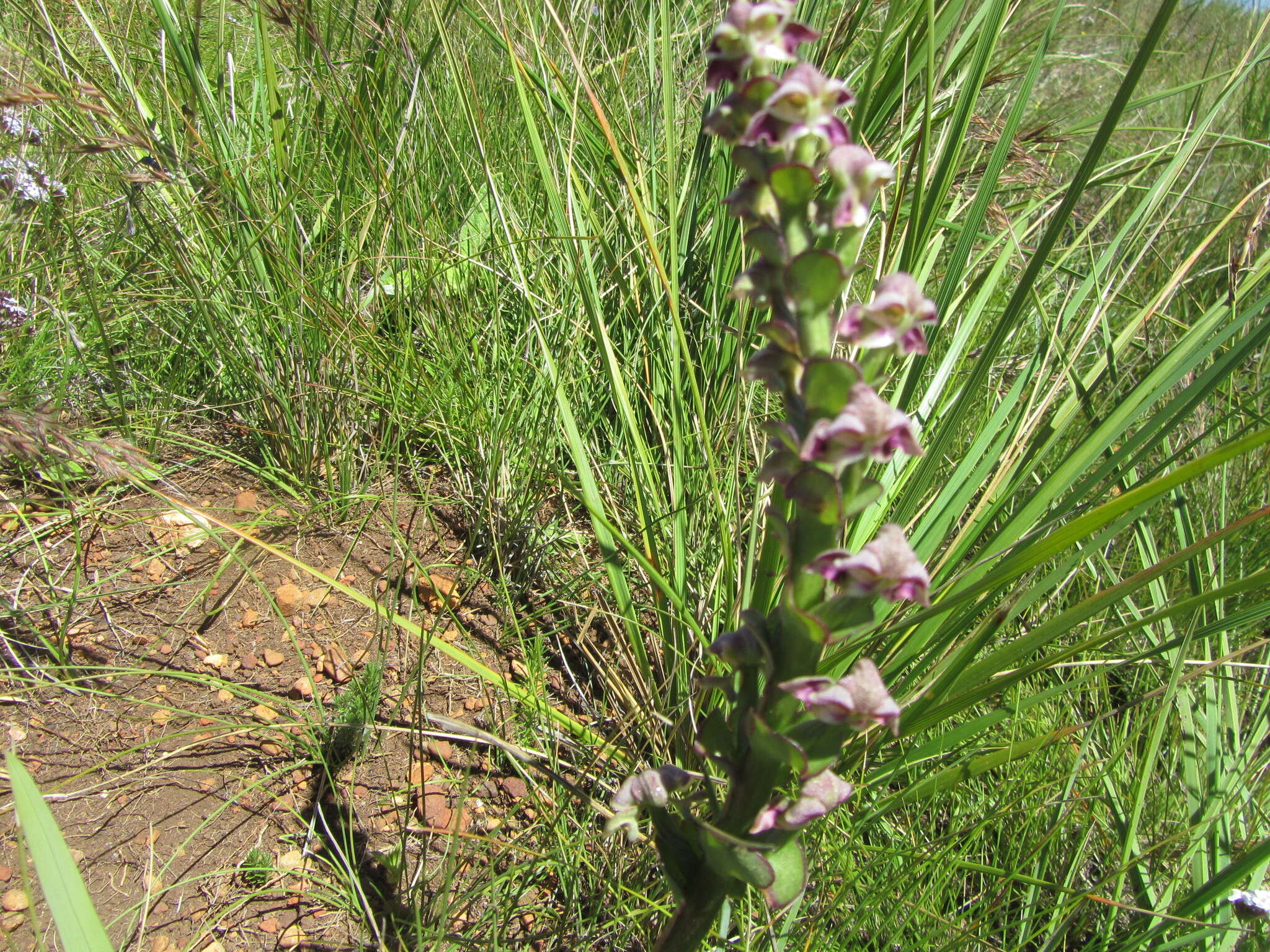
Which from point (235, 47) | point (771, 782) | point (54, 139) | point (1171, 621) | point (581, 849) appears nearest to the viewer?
point (771, 782)

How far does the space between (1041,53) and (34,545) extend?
196 centimetres

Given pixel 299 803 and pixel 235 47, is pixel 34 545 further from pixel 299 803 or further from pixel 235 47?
pixel 235 47

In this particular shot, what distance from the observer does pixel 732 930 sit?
114cm

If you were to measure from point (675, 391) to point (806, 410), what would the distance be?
2.39 ft

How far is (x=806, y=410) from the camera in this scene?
1.92 ft

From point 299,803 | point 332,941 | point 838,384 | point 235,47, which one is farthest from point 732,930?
point 235,47

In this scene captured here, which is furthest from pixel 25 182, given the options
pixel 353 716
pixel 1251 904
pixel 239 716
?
pixel 1251 904

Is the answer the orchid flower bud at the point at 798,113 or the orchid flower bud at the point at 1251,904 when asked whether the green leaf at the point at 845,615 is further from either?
the orchid flower bud at the point at 1251,904

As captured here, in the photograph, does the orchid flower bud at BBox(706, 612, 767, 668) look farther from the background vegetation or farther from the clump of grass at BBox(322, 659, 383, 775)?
the clump of grass at BBox(322, 659, 383, 775)

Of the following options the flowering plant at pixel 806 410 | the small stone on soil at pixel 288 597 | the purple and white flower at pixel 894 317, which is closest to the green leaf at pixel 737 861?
the flowering plant at pixel 806 410

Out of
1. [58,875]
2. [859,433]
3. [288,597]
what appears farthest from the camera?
[288,597]

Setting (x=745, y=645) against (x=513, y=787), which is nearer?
(x=745, y=645)

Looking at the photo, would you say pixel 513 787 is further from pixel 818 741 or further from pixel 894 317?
pixel 894 317

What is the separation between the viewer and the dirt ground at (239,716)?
1183 millimetres
